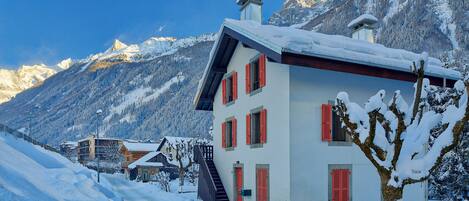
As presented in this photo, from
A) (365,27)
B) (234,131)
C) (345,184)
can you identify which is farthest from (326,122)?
(365,27)

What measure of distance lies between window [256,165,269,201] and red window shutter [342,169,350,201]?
2.88 m

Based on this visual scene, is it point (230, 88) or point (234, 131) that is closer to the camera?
point (234, 131)

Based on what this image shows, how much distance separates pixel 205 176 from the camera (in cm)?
2194

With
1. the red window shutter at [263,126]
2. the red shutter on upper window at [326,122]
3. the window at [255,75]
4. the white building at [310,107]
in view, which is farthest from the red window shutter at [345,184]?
the window at [255,75]

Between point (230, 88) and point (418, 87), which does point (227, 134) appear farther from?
point (418, 87)

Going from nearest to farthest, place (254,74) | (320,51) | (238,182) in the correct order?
1. (320,51)
2. (254,74)
3. (238,182)

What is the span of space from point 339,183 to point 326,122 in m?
2.26

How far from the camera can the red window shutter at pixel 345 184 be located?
14442 mm

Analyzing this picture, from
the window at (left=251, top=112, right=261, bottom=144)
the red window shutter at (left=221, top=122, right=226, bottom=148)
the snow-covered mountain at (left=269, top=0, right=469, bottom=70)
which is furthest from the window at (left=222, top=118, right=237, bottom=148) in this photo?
the snow-covered mountain at (left=269, top=0, right=469, bottom=70)

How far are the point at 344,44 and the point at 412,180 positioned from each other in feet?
25.6

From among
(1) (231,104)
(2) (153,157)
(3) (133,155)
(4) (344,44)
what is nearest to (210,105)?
(1) (231,104)

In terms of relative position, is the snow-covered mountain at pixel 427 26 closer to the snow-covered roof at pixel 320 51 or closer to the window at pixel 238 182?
the window at pixel 238 182

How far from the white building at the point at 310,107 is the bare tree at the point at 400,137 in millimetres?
4967

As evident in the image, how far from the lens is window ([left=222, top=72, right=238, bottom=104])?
19.4 meters
